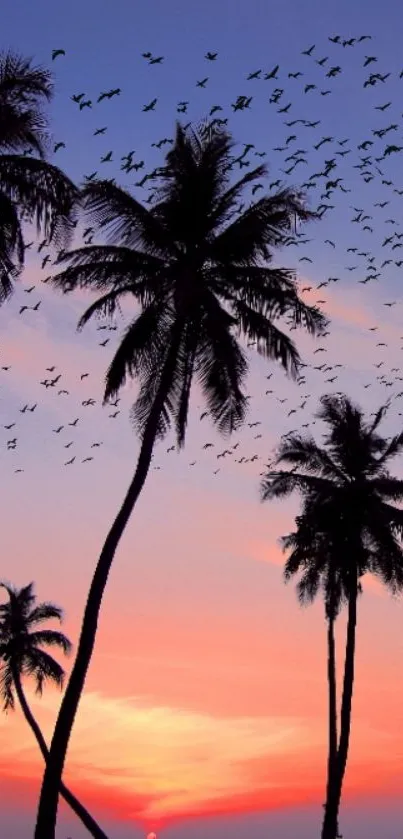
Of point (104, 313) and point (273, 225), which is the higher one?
point (273, 225)

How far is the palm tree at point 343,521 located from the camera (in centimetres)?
4094

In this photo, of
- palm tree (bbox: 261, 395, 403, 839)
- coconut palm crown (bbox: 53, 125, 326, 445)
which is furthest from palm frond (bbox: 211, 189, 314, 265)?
palm tree (bbox: 261, 395, 403, 839)

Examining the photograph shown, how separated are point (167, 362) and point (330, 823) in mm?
19848

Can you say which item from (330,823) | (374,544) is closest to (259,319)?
(374,544)

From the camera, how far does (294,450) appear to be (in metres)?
43.8

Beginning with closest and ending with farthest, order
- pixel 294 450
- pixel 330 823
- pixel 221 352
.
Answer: pixel 221 352 < pixel 330 823 < pixel 294 450

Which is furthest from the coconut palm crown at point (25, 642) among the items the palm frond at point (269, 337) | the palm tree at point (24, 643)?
the palm frond at point (269, 337)

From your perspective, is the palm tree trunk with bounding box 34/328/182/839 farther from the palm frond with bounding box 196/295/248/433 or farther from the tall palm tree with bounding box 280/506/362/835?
the tall palm tree with bounding box 280/506/362/835

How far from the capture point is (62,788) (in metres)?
42.7

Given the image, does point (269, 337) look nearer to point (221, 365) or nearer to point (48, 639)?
point (221, 365)

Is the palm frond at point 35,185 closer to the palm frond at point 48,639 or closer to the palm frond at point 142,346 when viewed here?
the palm frond at point 142,346

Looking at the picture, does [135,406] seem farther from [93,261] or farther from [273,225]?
[273,225]

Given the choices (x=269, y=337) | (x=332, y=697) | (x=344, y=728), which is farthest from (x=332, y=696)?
(x=269, y=337)

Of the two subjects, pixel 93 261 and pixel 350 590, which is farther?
pixel 350 590
